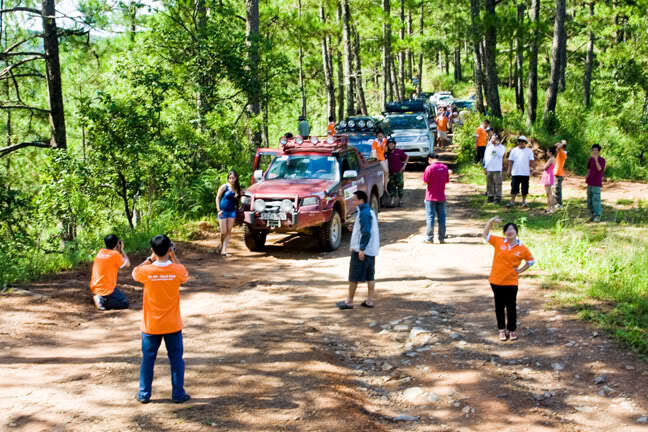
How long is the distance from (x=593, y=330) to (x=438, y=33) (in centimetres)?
4805

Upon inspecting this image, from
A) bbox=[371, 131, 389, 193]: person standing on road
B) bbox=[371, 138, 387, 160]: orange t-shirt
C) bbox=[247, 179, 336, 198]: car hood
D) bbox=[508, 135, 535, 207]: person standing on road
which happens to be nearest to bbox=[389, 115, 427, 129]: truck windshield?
bbox=[371, 131, 389, 193]: person standing on road

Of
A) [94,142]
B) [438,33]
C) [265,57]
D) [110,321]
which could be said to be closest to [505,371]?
[110,321]

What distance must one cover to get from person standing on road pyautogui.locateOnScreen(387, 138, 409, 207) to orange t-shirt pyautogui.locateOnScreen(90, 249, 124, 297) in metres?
9.65

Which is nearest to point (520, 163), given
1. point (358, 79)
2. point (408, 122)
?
A: point (408, 122)

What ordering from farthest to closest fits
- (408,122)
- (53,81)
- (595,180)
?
(408,122) < (53,81) < (595,180)

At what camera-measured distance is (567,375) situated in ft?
23.3

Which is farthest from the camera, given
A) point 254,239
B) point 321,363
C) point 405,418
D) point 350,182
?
point 350,182

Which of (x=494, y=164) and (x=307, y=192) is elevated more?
(x=494, y=164)

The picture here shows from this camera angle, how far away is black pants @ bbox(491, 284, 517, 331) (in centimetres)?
794

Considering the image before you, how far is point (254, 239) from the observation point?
44.4ft

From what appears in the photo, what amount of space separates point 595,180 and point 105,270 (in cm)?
1077

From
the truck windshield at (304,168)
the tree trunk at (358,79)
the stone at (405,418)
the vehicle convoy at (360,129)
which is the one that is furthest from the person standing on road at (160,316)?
the tree trunk at (358,79)

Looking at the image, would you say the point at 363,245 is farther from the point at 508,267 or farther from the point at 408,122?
the point at 408,122

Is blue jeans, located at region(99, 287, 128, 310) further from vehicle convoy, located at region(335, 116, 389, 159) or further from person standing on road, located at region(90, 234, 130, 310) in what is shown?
vehicle convoy, located at region(335, 116, 389, 159)
